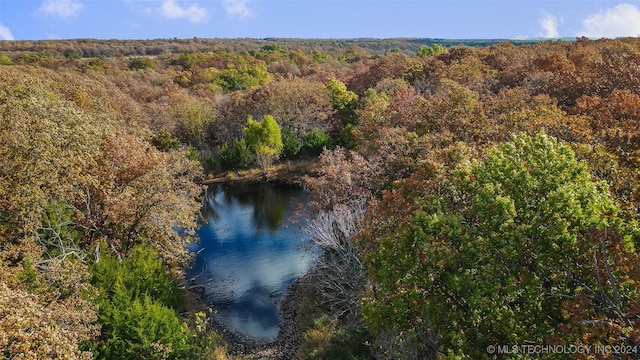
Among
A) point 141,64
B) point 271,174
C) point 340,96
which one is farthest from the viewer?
point 141,64

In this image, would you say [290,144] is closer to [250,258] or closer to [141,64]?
[250,258]

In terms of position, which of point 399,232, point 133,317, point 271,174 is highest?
point 399,232

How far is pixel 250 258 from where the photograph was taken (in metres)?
33.1

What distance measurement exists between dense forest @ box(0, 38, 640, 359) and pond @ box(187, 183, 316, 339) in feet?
7.28

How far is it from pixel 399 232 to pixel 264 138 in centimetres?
3844

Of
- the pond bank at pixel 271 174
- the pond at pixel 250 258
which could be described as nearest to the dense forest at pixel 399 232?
the pond at pixel 250 258

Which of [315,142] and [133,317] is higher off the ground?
[315,142]

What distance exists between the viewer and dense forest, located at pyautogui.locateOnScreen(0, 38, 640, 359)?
1066 cm

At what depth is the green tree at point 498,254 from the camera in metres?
10.7

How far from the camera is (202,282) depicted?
30047mm

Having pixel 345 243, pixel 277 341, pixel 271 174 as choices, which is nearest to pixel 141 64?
pixel 271 174

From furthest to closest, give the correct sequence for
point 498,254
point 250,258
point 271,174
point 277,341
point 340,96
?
point 340,96, point 271,174, point 250,258, point 277,341, point 498,254

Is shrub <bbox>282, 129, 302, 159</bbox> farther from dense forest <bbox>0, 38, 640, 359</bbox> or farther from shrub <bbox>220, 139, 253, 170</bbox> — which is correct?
dense forest <bbox>0, 38, 640, 359</bbox>

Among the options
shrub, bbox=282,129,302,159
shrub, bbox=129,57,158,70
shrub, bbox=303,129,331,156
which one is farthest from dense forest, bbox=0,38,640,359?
shrub, bbox=129,57,158,70
